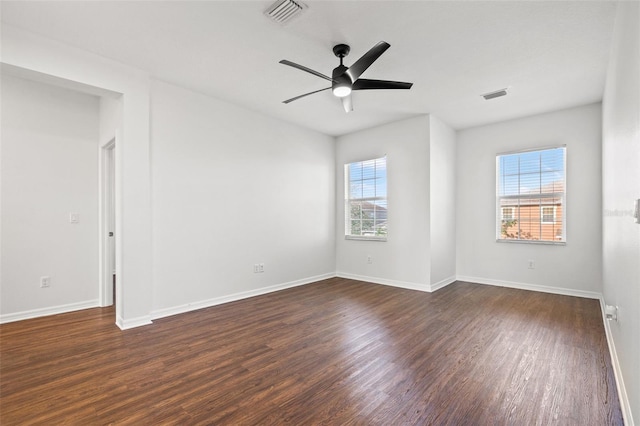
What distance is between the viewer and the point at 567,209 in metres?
4.51

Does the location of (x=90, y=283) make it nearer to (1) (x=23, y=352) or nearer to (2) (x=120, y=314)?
(2) (x=120, y=314)

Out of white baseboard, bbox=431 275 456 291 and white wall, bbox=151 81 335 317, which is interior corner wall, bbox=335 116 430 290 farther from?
white wall, bbox=151 81 335 317

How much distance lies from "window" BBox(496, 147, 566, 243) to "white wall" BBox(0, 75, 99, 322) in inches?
246

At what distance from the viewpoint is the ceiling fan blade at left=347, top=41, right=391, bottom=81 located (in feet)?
7.63

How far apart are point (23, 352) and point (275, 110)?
387cm

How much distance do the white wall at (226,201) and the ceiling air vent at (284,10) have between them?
1940 mm

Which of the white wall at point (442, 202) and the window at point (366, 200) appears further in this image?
the window at point (366, 200)

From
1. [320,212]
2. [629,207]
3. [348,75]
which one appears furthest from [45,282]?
[629,207]

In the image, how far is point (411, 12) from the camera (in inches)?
91.9

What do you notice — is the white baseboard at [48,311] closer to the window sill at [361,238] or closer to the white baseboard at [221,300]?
the white baseboard at [221,300]

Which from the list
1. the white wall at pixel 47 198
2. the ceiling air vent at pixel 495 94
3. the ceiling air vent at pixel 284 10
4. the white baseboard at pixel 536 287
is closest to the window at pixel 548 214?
the white baseboard at pixel 536 287

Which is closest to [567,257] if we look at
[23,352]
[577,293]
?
[577,293]

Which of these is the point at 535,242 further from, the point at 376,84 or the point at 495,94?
the point at 376,84

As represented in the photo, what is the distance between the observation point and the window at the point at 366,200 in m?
5.41
